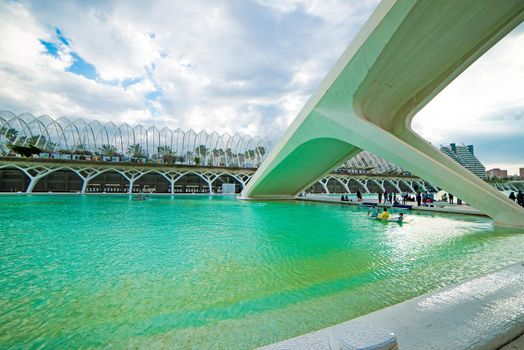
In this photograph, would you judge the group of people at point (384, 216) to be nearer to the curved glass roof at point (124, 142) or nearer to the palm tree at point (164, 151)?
the curved glass roof at point (124, 142)

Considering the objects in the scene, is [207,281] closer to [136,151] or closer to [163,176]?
[163,176]

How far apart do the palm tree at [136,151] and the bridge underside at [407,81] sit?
32.0 meters

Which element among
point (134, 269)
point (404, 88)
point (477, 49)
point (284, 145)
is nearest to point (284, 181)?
point (284, 145)

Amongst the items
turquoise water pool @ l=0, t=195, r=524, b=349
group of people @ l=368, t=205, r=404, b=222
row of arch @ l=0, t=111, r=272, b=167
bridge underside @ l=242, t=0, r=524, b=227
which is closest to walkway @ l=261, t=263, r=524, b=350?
turquoise water pool @ l=0, t=195, r=524, b=349

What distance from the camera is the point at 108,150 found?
36.3m

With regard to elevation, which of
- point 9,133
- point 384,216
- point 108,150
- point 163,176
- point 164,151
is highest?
point 9,133

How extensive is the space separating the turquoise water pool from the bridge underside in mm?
2475

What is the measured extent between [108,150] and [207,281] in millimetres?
40200

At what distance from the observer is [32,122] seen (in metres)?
31.2

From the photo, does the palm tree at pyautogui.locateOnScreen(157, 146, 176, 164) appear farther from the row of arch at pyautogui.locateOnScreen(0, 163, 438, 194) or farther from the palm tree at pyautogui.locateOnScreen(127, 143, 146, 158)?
the row of arch at pyautogui.locateOnScreen(0, 163, 438, 194)

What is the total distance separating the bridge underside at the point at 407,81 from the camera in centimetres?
734

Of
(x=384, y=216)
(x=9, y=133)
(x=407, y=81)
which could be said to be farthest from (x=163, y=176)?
(x=407, y=81)

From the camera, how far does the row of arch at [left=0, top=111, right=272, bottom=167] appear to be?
3097cm

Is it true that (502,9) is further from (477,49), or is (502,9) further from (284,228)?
(284,228)
